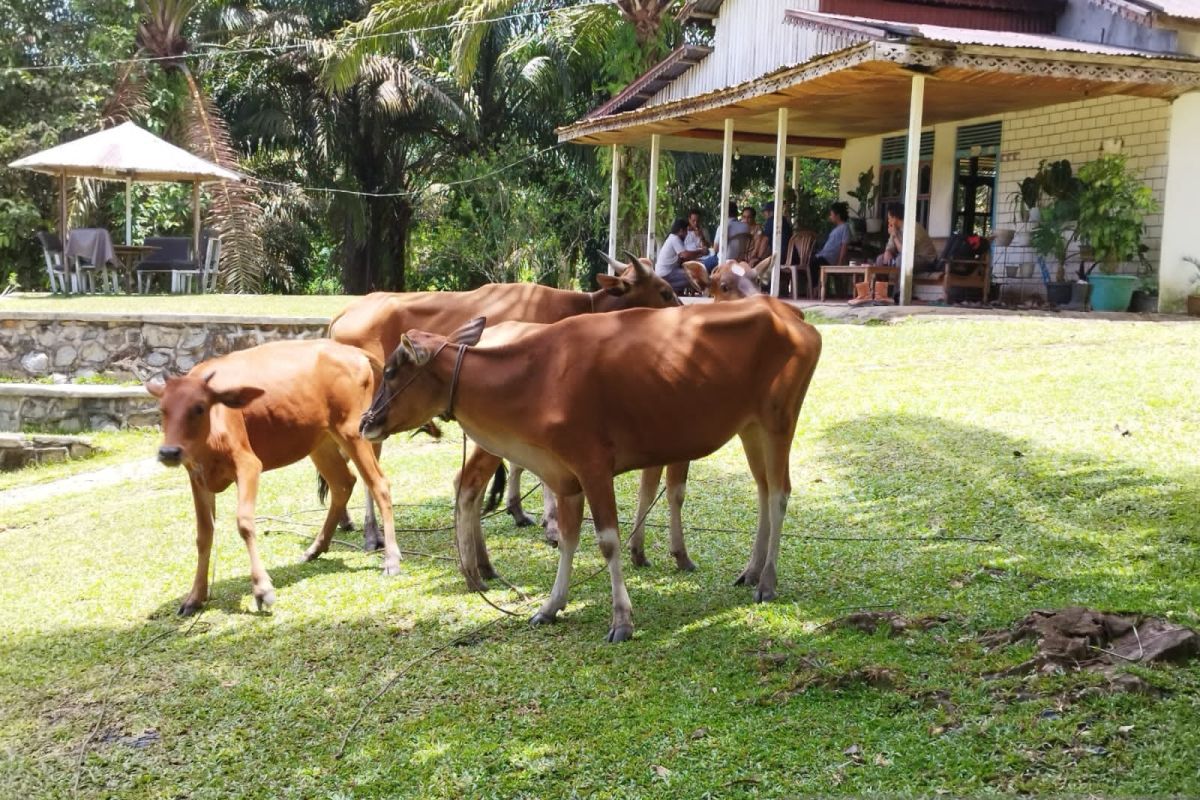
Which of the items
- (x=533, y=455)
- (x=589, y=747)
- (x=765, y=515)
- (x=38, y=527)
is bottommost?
(x=38, y=527)

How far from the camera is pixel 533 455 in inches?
227

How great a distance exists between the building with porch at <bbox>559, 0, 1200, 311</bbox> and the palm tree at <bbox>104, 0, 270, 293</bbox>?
732 cm

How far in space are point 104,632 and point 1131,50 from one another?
1484 cm

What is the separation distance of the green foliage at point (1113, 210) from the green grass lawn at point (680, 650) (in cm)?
713

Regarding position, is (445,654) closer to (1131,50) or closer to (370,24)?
(1131,50)

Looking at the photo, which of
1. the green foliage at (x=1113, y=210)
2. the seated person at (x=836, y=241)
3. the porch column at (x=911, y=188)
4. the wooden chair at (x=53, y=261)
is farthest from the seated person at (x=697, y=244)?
the wooden chair at (x=53, y=261)

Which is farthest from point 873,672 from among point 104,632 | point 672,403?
point 104,632

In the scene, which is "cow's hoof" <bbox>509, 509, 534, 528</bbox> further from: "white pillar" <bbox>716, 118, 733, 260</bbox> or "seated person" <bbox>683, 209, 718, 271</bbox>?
Answer: "white pillar" <bbox>716, 118, 733, 260</bbox>

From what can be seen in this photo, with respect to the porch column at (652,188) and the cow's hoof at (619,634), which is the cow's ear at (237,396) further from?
the porch column at (652,188)

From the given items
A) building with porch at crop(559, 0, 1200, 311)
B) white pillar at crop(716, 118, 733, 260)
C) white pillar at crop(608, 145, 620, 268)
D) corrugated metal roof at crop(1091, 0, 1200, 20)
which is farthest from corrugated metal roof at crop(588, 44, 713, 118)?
corrugated metal roof at crop(1091, 0, 1200, 20)

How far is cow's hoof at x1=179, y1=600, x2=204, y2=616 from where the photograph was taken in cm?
662

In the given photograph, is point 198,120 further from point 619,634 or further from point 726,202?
point 619,634

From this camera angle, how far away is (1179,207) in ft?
53.9

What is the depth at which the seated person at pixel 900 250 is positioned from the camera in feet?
58.7
